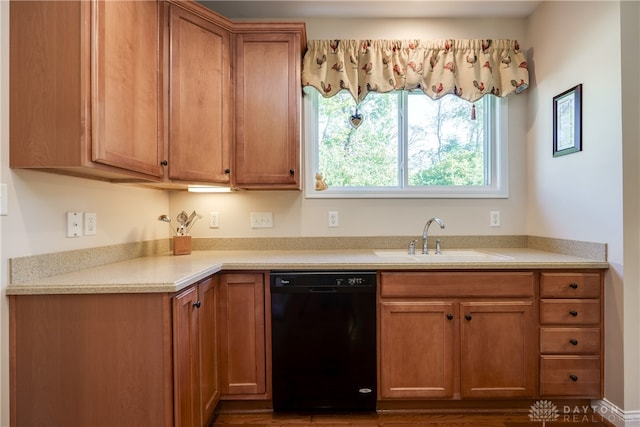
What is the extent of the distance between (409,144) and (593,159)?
3.69 feet

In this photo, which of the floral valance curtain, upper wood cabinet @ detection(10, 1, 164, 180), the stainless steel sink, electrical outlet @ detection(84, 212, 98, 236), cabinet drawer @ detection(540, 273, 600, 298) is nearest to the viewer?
upper wood cabinet @ detection(10, 1, 164, 180)

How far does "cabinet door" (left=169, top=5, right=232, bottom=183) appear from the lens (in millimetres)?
1902

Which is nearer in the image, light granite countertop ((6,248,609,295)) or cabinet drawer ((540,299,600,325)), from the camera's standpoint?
light granite countertop ((6,248,609,295))

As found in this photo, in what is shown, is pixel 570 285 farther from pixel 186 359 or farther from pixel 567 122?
pixel 186 359

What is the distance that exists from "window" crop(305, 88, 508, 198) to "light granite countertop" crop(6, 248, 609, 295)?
544 mm

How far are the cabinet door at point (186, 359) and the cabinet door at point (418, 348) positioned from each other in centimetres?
98

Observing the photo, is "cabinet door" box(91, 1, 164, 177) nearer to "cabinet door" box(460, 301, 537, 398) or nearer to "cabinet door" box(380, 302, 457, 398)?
"cabinet door" box(380, 302, 457, 398)

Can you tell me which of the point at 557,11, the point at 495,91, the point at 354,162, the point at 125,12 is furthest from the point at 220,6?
the point at 557,11

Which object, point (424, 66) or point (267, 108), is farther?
point (424, 66)

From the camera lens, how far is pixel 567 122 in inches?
83.4

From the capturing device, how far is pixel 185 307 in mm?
1490

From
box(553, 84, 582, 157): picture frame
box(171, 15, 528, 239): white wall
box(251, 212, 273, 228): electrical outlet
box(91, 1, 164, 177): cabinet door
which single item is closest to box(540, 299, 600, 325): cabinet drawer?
box(171, 15, 528, 239): white wall

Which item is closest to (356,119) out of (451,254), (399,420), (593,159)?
(451,254)

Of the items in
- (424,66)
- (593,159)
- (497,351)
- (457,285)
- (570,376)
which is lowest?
(570,376)
